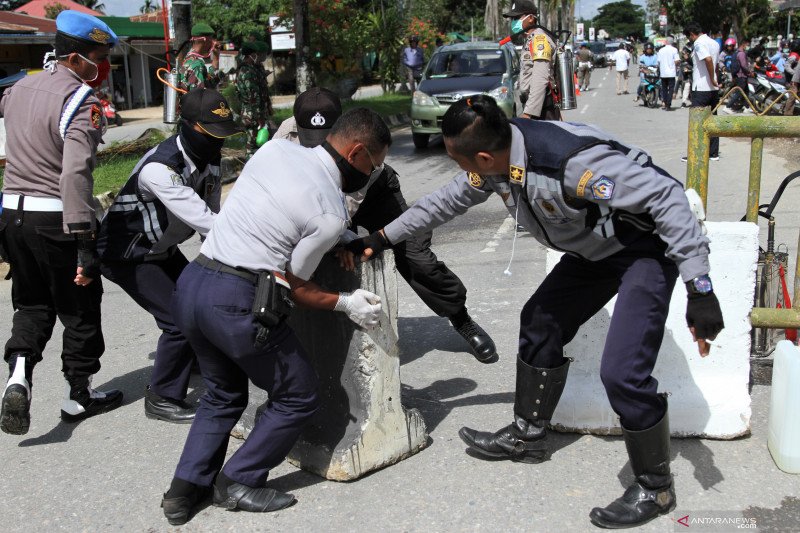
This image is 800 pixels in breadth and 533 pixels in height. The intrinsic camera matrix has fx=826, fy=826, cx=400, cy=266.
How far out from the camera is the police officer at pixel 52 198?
13.1ft

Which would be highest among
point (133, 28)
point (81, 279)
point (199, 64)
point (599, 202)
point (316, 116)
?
point (133, 28)

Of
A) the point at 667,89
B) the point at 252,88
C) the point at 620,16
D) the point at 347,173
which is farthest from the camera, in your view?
the point at 620,16

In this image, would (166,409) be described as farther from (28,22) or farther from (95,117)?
(28,22)

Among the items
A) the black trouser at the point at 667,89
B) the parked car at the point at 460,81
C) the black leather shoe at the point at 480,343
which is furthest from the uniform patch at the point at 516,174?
the black trouser at the point at 667,89

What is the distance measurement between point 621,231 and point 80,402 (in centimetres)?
301

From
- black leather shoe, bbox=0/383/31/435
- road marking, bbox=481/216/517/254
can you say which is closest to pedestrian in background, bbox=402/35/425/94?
road marking, bbox=481/216/517/254

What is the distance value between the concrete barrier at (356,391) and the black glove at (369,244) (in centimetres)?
6

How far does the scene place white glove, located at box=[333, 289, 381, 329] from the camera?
3.41 metres

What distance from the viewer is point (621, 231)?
10.3ft

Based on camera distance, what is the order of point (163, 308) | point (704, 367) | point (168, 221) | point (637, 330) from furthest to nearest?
point (163, 308)
point (168, 221)
point (704, 367)
point (637, 330)

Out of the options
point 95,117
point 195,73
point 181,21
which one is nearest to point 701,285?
point 95,117

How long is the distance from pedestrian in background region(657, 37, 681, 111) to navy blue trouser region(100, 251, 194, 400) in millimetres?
16705

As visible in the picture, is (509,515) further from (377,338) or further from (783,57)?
(783,57)

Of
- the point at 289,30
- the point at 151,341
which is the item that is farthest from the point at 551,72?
the point at 289,30
